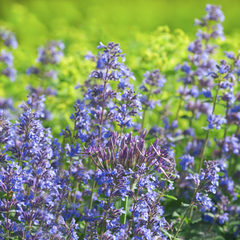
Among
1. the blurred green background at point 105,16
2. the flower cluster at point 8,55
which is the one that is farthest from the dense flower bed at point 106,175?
the blurred green background at point 105,16

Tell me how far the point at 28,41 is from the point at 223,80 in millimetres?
7318

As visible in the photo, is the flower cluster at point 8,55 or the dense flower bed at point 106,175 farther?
the flower cluster at point 8,55

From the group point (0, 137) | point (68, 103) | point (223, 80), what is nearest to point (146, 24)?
point (68, 103)

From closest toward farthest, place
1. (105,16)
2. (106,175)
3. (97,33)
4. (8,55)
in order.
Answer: (106,175), (8,55), (97,33), (105,16)

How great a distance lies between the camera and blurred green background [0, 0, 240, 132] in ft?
17.7

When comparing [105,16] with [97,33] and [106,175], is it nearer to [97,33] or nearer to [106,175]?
[97,33]

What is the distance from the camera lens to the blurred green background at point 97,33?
17.7 feet

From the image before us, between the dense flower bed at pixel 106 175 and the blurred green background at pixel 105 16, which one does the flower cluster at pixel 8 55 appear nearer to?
the dense flower bed at pixel 106 175

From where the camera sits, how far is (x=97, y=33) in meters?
7.61

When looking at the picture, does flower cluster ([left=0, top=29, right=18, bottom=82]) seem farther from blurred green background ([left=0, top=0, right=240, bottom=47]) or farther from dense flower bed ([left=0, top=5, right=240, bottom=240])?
blurred green background ([left=0, top=0, right=240, bottom=47])

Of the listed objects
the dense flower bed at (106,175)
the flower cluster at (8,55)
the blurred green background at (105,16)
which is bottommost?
the dense flower bed at (106,175)

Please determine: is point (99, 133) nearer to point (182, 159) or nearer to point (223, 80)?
point (182, 159)

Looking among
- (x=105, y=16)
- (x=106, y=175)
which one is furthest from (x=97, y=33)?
(x=106, y=175)

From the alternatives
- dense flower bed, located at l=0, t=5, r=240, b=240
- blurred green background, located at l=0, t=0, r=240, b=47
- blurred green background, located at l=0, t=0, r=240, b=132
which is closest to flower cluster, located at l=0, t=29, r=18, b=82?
blurred green background, located at l=0, t=0, r=240, b=132
